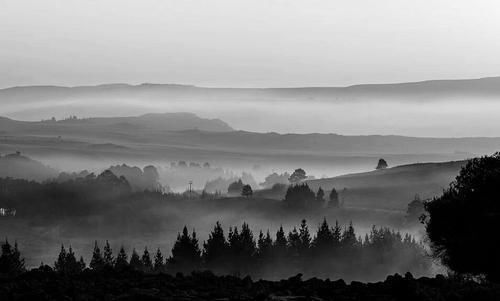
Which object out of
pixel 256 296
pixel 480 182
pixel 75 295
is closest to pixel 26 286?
pixel 75 295

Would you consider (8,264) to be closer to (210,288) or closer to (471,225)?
(210,288)

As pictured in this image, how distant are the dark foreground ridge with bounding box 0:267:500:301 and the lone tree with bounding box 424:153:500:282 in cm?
2313

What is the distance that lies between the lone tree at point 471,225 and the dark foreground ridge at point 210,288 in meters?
23.1

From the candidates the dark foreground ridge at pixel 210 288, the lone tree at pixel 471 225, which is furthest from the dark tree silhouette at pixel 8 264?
the lone tree at pixel 471 225

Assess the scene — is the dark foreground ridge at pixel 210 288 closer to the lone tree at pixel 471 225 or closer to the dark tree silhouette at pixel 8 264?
the dark tree silhouette at pixel 8 264

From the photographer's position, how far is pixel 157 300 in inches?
1677

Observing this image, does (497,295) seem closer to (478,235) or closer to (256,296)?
(256,296)

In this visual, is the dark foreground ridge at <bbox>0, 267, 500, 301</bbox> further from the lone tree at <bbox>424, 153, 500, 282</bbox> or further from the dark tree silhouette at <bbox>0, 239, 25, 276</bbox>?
the lone tree at <bbox>424, 153, 500, 282</bbox>

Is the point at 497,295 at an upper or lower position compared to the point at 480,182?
lower

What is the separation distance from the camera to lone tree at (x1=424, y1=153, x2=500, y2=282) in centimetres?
7400

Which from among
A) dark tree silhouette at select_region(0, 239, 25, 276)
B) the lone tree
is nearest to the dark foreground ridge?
dark tree silhouette at select_region(0, 239, 25, 276)

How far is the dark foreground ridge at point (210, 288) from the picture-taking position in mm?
43812

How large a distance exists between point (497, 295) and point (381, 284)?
6.05 metres

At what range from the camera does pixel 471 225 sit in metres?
75.9
